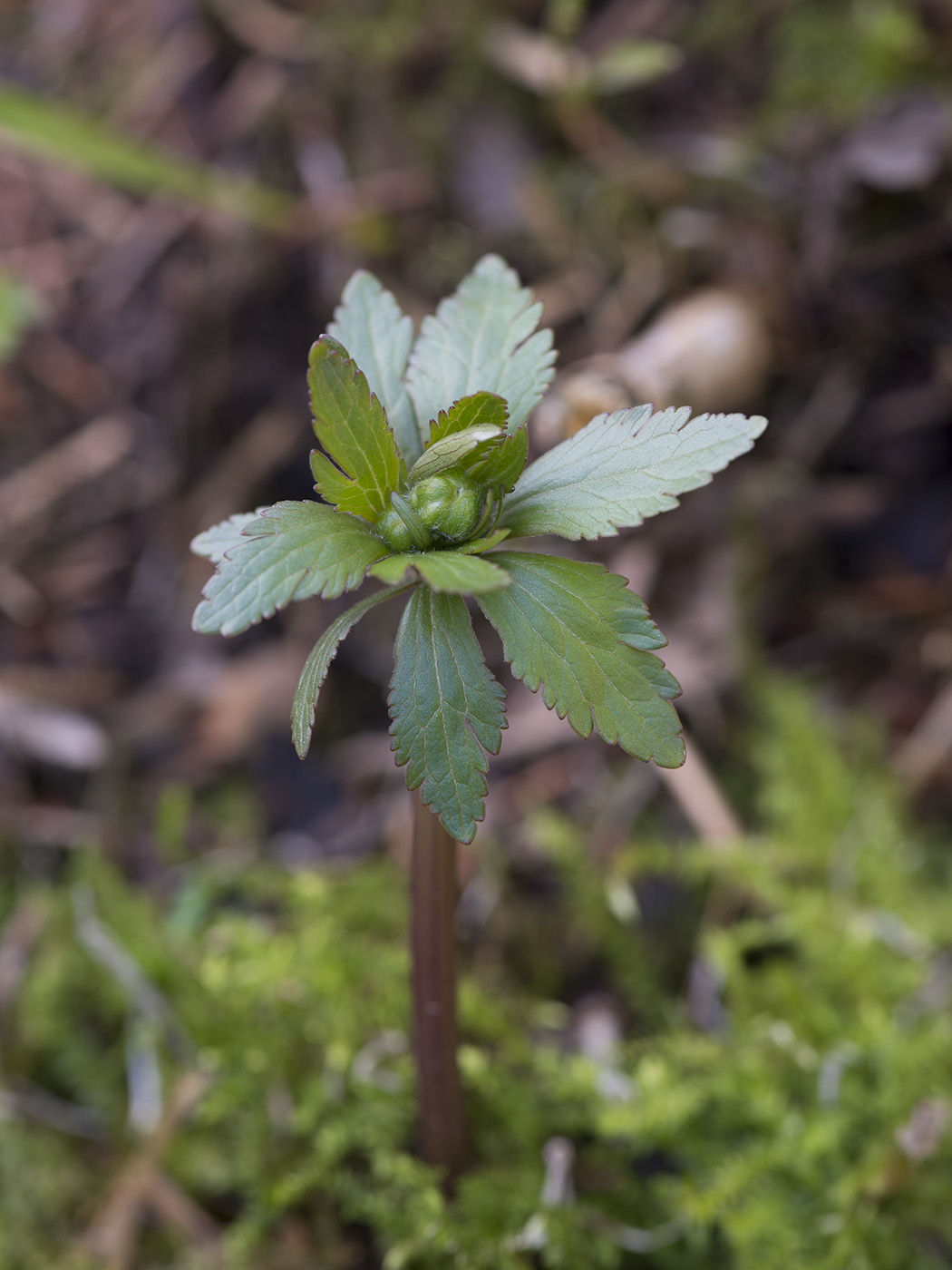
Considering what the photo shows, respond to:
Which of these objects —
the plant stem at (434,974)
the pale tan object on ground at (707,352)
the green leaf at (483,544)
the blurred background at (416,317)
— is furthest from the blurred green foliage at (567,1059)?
the green leaf at (483,544)

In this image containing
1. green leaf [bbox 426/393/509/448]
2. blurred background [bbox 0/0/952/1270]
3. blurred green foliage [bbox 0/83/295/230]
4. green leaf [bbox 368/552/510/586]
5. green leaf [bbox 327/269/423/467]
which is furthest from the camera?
blurred green foliage [bbox 0/83/295/230]

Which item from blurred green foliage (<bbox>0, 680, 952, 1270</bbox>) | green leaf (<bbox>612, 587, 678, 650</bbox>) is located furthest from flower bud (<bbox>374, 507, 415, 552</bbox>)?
blurred green foliage (<bbox>0, 680, 952, 1270</bbox>)

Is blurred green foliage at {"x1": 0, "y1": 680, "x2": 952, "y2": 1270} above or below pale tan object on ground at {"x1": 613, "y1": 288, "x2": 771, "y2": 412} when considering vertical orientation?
A: below

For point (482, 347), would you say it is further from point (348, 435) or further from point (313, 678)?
point (313, 678)

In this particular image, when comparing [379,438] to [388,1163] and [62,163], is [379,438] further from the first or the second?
[62,163]

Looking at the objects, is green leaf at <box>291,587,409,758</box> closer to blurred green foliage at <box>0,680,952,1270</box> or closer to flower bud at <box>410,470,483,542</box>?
flower bud at <box>410,470,483,542</box>

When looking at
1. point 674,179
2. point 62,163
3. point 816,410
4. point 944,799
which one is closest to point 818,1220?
point 944,799
